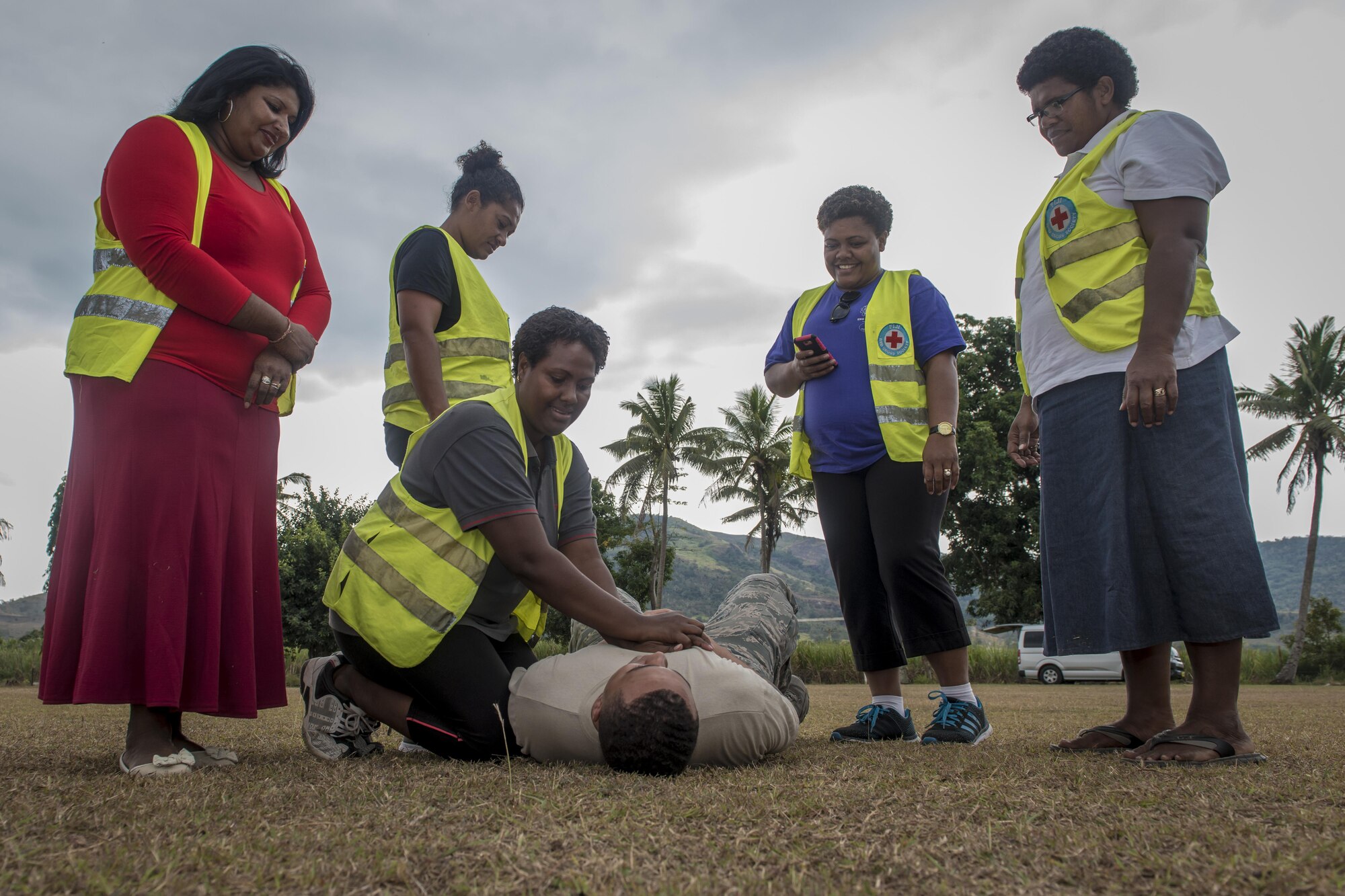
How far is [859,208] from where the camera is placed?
3842mm

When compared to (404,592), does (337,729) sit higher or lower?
lower

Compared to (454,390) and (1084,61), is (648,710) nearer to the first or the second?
(454,390)

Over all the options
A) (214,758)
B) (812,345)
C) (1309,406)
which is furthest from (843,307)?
(1309,406)

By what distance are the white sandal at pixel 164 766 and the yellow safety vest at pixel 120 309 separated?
1.05m

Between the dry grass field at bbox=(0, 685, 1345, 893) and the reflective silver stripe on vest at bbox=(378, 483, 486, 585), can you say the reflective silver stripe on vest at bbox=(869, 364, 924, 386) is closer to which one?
the dry grass field at bbox=(0, 685, 1345, 893)

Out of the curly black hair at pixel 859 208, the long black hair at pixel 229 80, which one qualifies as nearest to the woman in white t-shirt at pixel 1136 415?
the curly black hair at pixel 859 208

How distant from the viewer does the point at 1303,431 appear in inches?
1233

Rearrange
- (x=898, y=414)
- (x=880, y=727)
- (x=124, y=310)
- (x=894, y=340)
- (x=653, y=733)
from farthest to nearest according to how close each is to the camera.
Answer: (x=894, y=340) → (x=898, y=414) → (x=880, y=727) → (x=124, y=310) → (x=653, y=733)

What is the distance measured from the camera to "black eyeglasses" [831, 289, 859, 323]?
153 inches

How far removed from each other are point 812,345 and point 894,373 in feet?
1.21

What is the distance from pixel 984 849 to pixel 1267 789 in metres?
0.97

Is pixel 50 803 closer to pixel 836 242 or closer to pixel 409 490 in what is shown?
pixel 409 490

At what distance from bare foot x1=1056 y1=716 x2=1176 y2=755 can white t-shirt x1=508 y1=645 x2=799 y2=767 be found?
1048 mm

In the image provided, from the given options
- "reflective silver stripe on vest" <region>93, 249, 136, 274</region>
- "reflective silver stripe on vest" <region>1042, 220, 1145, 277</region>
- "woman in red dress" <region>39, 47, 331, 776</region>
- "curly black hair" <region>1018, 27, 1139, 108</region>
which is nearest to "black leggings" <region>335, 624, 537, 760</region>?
"woman in red dress" <region>39, 47, 331, 776</region>
